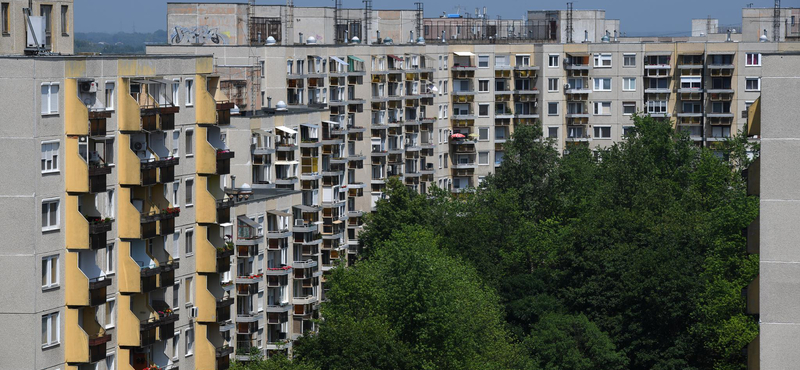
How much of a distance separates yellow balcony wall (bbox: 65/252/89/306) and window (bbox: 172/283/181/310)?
10.6 m

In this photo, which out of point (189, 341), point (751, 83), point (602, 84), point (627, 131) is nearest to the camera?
point (189, 341)

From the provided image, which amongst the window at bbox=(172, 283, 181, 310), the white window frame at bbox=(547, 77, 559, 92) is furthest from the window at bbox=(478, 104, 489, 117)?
the window at bbox=(172, 283, 181, 310)

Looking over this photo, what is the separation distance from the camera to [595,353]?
114188 millimetres

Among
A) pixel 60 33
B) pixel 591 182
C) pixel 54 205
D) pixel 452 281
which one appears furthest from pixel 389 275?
pixel 591 182

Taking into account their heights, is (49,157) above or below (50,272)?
above

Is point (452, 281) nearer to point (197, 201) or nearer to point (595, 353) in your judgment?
point (595, 353)

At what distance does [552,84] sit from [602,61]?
6.13 m

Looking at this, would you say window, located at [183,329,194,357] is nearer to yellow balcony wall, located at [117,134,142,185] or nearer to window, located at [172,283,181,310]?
window, located at [172,283,181,310]

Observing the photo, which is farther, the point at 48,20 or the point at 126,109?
the point at 48,20

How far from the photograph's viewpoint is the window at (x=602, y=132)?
6983 inches

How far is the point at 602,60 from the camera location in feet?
579

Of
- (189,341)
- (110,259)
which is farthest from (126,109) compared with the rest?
(189,341)

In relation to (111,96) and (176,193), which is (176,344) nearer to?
(176,193)

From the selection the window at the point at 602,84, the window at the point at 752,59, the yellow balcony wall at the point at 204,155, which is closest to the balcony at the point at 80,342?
the yellow balcony wall at the point at 204,155
